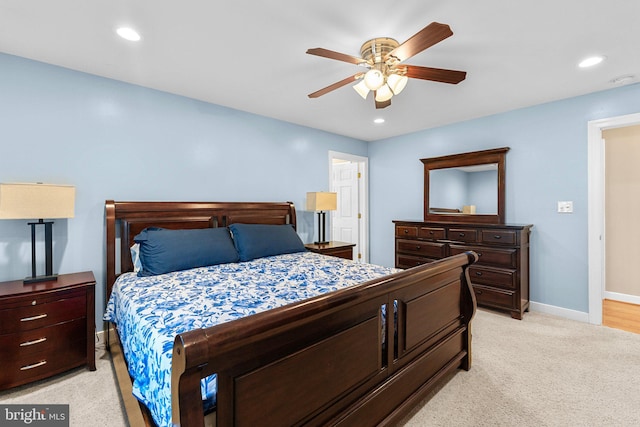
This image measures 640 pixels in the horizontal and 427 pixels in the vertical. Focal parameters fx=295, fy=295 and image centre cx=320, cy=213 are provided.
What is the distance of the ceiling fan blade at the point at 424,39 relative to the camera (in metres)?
1.48

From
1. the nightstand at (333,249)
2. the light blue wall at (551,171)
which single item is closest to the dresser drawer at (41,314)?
the nightstand at (333,249)

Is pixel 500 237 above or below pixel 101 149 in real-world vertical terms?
below

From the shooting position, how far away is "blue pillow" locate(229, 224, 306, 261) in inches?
121

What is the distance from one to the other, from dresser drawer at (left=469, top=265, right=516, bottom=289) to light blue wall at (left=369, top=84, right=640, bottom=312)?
50 cm

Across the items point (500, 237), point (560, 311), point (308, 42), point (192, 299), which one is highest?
point (308, 42)

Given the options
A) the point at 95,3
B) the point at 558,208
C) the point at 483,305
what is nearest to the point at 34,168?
the point at 95,3

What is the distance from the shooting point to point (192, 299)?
5.85ft

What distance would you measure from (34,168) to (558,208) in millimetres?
5172

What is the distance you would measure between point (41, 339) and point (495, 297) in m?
4.24

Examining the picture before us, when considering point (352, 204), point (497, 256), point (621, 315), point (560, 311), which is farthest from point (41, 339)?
point (621, 315)

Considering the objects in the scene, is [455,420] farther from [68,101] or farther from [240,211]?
[68,101]

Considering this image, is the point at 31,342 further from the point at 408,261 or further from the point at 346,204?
the point at 346,204

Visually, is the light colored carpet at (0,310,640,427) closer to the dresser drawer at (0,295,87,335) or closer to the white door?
the dresser drawer at (0,295,87,335)

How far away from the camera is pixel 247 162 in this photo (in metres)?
3.77
